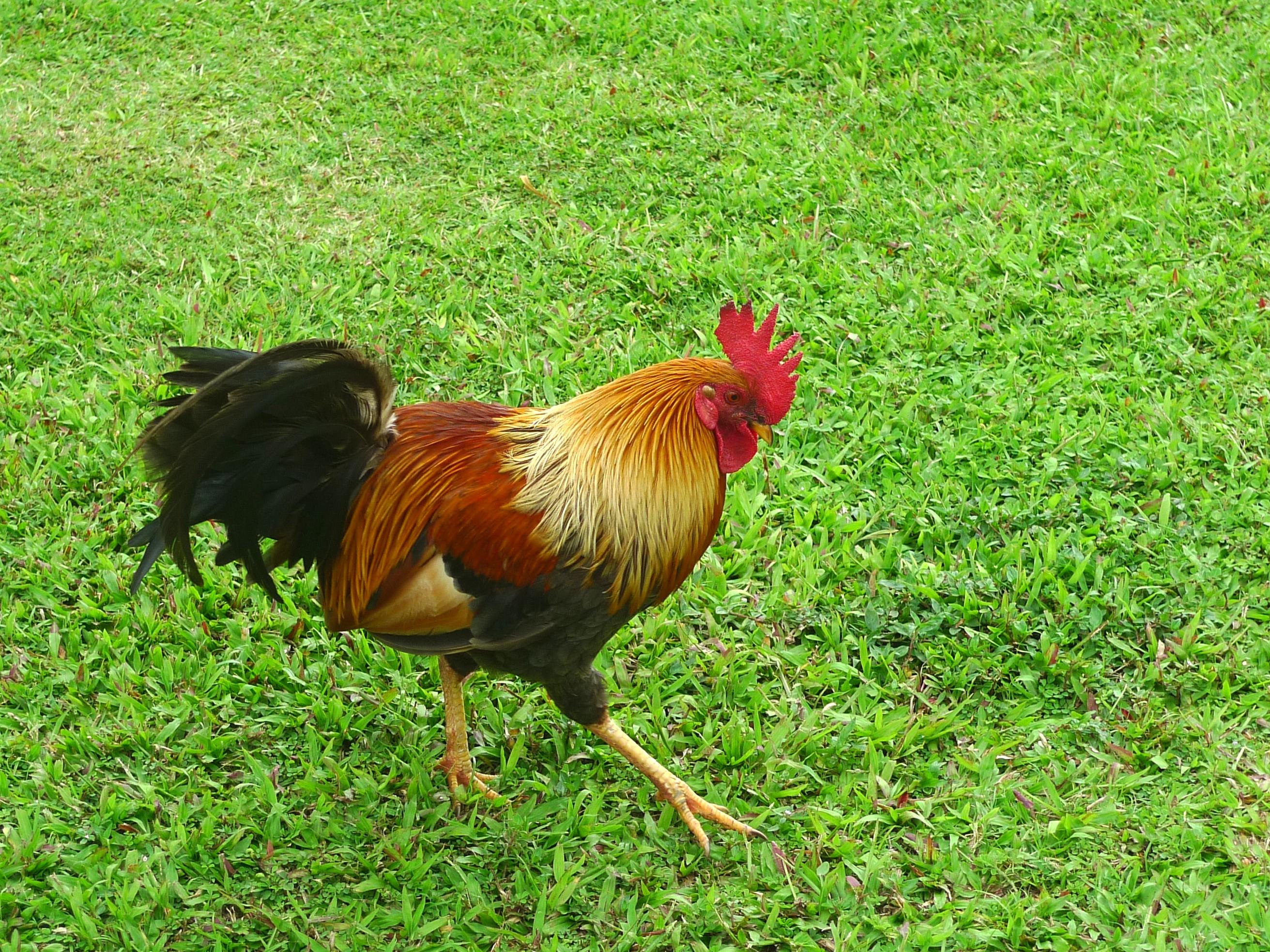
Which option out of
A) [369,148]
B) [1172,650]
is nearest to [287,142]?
[369,148]

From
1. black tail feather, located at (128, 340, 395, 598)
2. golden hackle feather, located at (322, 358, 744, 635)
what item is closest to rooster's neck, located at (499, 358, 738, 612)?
golden hackle feather, located at (322, 358, 744, 635)

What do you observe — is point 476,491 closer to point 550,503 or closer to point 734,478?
point 550,503

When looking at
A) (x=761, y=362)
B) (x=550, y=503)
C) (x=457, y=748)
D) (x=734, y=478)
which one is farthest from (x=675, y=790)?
(x=734, y=478)

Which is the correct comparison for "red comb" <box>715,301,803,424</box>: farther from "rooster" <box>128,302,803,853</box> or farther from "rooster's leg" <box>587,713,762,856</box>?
"rooster's leg" <box>587,713,762,856</box>

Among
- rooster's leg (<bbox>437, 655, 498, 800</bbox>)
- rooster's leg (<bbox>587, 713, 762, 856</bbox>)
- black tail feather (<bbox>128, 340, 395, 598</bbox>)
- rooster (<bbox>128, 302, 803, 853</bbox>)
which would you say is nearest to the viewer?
black tail feather (<bbox>128, 340, 395, 598</bbox>)

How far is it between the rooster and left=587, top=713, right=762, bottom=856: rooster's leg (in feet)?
0.73

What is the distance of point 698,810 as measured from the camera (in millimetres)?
3289

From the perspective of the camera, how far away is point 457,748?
342cm

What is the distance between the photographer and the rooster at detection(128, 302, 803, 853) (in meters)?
2.83

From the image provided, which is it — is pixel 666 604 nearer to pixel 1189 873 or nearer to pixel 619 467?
pixel 619 467

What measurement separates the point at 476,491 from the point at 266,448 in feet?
1.79

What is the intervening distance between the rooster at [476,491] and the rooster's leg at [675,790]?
22 centimetres

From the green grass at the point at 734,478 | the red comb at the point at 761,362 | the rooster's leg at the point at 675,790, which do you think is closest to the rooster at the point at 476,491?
the red comb at the point at 761,362

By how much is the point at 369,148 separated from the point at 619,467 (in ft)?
13.3
